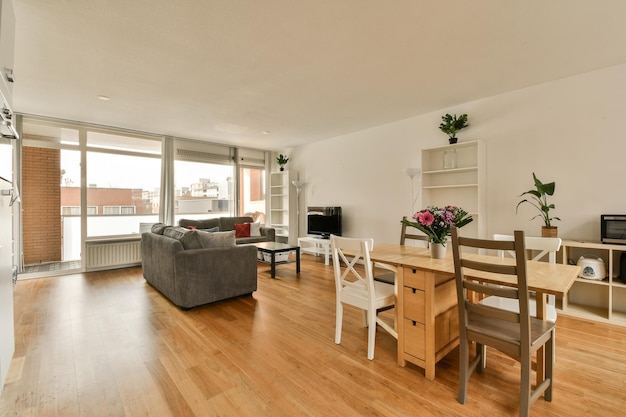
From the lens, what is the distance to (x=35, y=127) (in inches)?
188

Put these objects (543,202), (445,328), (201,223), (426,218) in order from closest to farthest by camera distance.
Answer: (445,328)
(426,218)
(543,202)
(201,223)

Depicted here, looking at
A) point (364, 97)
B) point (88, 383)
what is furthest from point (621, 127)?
point (88, 383)

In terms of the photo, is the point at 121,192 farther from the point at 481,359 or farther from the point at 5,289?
the point at 481,359

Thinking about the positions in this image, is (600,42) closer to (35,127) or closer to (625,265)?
(625,265)

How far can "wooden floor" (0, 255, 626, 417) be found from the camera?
170 cm

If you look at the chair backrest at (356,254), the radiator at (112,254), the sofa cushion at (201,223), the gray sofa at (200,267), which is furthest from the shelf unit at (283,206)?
the chair backrest at (356,254)

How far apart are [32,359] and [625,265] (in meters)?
5.26

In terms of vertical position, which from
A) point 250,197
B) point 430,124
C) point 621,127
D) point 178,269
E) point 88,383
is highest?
point 430,124

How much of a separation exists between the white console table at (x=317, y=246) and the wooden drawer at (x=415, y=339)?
3.45 metres

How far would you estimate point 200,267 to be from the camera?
3.31 meters

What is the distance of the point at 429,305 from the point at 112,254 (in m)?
5.70

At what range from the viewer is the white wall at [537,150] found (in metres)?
3.10

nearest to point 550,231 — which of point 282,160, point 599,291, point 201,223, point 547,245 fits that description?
point 599,291

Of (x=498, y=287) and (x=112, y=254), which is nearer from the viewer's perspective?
(x=498, y=287)
